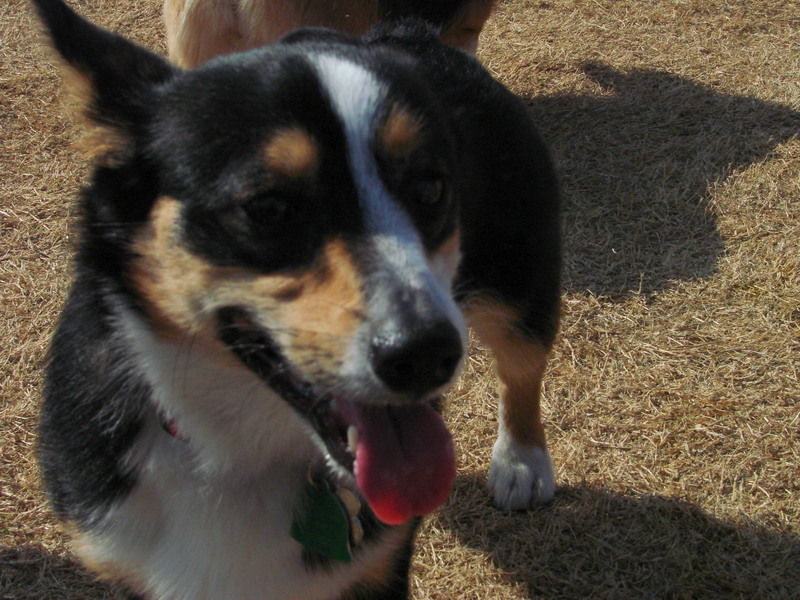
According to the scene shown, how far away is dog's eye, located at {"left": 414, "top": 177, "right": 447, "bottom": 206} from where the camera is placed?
1806mm

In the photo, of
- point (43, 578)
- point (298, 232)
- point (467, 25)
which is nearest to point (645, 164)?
point (467, 25)

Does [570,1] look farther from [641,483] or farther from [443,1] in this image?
[641,483]

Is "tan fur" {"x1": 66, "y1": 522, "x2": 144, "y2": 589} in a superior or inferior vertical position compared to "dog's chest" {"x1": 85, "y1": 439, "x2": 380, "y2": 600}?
inferior

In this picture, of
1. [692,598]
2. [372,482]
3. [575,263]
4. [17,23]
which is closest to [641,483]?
[692,598]

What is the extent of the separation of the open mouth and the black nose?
10 cm

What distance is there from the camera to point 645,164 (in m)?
4.41

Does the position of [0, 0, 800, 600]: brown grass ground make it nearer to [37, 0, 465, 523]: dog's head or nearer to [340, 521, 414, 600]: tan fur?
[340, 521, 414, 600]: tan fur

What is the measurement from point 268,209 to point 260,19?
280 cm

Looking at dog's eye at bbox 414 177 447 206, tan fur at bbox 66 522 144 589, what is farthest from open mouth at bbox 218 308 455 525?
tan fur at bbox 66 522 144 589

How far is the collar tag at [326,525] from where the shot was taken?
1.85 metres

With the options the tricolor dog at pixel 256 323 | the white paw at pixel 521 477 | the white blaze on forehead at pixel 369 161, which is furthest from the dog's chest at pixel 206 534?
the white paw at pixel 521 477

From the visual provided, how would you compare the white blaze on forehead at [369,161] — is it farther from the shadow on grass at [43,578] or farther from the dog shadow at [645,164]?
the dog shadow at [645,164]

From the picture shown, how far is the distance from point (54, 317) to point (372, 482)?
7.63 ft

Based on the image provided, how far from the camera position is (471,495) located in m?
2.89
